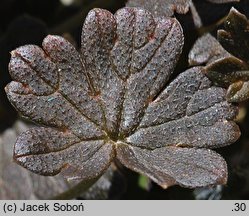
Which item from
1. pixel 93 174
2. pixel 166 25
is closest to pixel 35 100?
pixel 93 174

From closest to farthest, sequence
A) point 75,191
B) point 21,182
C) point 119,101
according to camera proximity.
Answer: point 119,101 → point 75,191 → point 21,182

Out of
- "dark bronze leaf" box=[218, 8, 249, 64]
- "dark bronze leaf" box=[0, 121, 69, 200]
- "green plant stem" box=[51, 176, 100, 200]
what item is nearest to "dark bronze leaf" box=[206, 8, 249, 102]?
"dark bronze leaf" box=[218, 8, 249, 64]

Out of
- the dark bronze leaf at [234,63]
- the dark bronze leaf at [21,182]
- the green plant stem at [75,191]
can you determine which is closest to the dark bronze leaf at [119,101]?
the dark bronze leaf at [234,63]

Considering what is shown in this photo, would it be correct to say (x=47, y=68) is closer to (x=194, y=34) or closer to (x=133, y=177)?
(x=194, y=34)

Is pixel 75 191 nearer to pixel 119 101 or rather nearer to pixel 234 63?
pixel 119 101

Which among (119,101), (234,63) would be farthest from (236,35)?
(119,101)

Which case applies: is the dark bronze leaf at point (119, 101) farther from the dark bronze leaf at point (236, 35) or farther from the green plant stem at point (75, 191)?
the green plant stem at point (75, 191)
